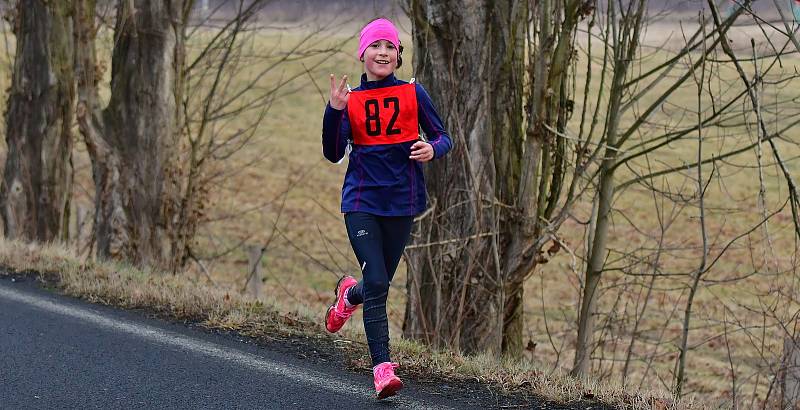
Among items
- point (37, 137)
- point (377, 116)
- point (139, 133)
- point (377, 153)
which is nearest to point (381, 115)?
point (377, 116)

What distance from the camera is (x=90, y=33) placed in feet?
42.9

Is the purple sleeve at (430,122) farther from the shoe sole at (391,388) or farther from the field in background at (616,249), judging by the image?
the field in background at (616,249)

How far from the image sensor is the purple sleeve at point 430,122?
5.19m

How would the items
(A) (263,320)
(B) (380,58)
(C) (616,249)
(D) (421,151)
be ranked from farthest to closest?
(C) (616,249) < (A) (263,320) < (B) (380,58) < (D) (421,151)

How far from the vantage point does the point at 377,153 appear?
5.11 m

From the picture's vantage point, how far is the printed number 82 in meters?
5.11

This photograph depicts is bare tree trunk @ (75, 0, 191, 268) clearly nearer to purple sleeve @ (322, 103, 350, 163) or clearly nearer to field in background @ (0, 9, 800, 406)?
field in background @ (0, 9, 800, 406)

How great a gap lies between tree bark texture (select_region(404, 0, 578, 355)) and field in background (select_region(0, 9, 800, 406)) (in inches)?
19.7

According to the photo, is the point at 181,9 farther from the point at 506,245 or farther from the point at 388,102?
the point at 388,102

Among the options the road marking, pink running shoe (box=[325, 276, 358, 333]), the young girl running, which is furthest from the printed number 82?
the road marking

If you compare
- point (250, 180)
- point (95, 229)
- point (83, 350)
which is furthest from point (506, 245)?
point (250, 180)

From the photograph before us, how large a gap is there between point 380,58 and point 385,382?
1568 millimetres

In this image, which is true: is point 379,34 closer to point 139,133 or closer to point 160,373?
point 160,373

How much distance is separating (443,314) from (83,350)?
9.58 feet
